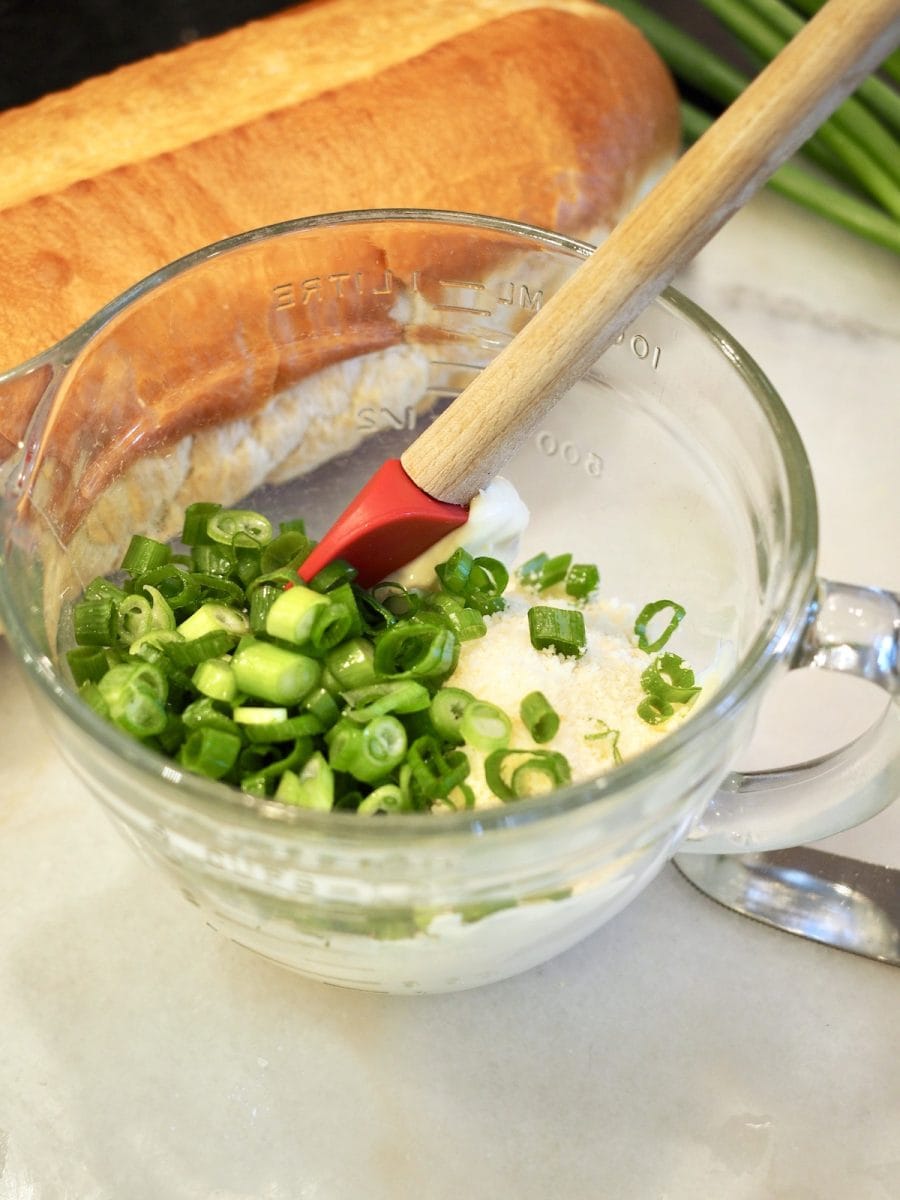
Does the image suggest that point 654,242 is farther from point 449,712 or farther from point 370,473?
point 370,473

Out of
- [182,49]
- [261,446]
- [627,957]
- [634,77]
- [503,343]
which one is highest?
[634,77]

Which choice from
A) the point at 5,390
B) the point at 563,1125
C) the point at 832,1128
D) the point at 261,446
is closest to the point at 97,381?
the point at 5,390

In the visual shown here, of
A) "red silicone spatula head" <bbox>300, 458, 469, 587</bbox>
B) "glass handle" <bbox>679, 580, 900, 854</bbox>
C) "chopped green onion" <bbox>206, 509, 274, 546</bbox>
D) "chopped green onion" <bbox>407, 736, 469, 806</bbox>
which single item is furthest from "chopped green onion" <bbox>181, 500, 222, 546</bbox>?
"glass handle" <bbox>679, 580, 900, 854</bbox>

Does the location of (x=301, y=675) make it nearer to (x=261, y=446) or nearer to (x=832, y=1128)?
(x=261, y=446)

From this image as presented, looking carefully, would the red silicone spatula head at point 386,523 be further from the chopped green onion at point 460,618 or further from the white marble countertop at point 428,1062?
the white marble countertop at point 428,1062

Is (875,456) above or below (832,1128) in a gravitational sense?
above

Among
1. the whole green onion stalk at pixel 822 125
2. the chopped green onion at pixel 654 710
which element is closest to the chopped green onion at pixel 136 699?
the chopped green onion at pixel 654 710
